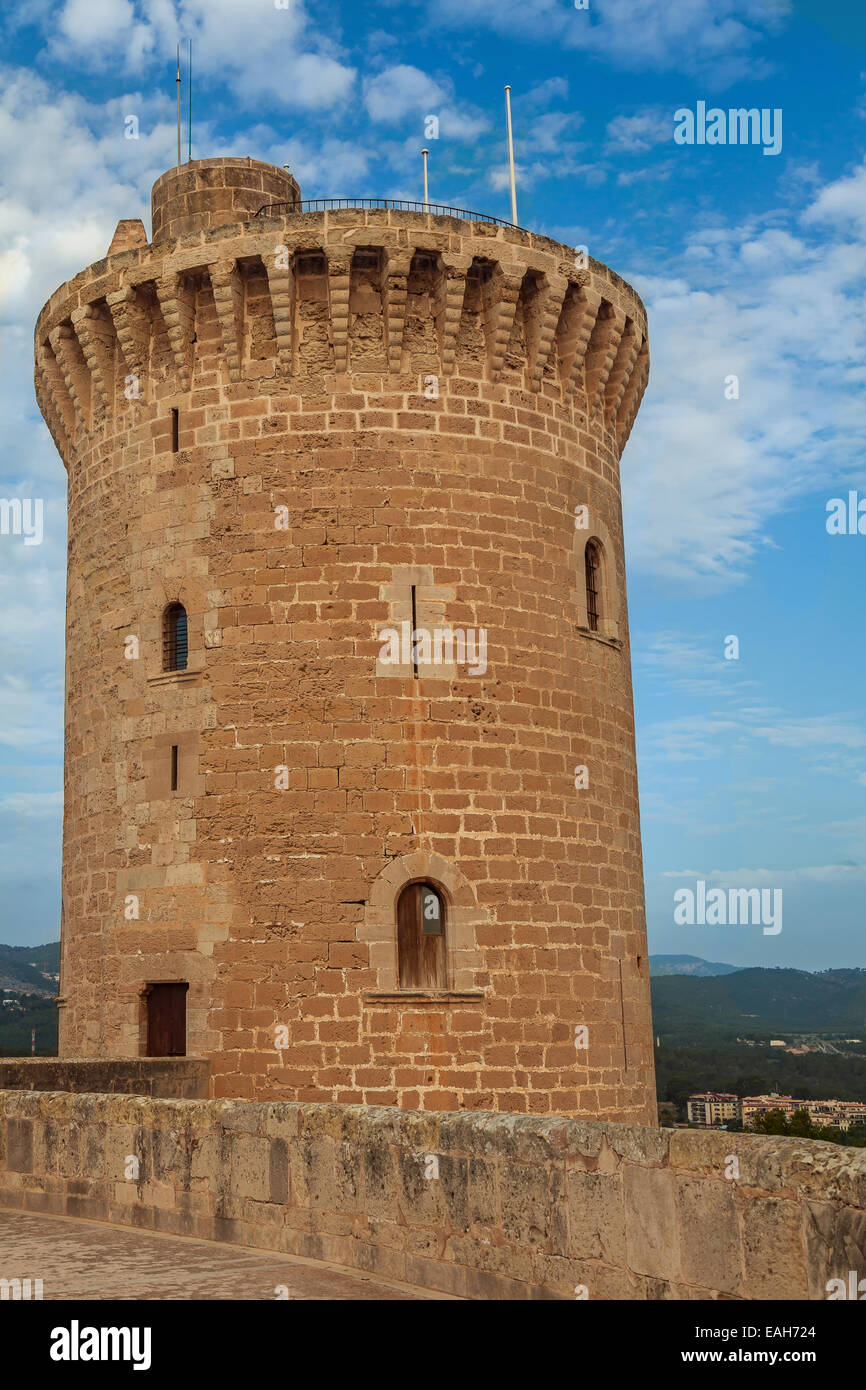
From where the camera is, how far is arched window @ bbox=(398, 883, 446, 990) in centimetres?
1381

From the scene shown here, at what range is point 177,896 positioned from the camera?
47.3 ft

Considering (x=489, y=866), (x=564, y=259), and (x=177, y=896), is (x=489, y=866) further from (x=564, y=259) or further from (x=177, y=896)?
(x=564, y=259)

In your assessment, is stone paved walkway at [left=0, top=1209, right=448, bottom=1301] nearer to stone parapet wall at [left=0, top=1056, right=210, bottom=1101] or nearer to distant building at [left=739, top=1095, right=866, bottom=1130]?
stone parapet wall at [left=0, top=1056, right=210, bottom=1101]

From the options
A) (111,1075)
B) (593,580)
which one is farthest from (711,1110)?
(111,1075)

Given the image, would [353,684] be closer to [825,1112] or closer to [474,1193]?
A: [474,1193]

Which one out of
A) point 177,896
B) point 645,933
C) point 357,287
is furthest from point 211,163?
point 645,933

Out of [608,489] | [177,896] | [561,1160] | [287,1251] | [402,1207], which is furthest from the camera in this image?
[608,489]

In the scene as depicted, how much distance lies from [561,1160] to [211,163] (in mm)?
14103

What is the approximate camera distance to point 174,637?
49.6ft

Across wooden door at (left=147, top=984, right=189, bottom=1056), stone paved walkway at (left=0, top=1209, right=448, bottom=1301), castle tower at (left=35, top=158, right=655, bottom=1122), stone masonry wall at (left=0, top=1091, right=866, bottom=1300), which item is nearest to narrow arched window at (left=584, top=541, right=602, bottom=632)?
castle tower at (left=35, top=158, right=655, bottom=1122)

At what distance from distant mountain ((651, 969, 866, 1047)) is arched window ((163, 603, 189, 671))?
94.4m

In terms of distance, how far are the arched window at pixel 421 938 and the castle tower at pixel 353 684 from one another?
31 mm

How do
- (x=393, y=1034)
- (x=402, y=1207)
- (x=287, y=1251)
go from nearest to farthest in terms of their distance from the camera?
(x=402, y=1207)
(x=287, y=1251)
(x=393, y=1034)

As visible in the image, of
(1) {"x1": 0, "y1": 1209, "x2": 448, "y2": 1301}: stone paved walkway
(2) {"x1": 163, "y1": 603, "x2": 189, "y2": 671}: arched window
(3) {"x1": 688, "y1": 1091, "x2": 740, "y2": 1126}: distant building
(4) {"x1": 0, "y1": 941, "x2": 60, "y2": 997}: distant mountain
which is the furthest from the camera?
(4) {"x1": 0, "y1": 941, "x2": 60, "y2": 997}: distant mountain
